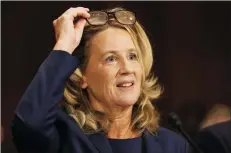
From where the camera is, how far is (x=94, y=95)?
1678 millimetres

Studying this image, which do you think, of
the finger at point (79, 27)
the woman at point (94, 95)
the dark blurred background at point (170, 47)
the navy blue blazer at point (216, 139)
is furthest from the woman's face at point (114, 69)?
the dark blurred background at point (170, 47)

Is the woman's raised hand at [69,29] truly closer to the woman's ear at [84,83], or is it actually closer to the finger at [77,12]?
the finger at [77,12]

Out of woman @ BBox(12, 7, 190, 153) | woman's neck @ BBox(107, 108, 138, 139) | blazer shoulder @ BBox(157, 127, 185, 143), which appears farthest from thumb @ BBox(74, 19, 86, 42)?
blazer shoulder @ BBox(157, 127, 185, 143)

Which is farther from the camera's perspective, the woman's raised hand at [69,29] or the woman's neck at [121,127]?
the woman's neck at [121,127]

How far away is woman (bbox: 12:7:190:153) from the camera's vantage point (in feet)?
4.72

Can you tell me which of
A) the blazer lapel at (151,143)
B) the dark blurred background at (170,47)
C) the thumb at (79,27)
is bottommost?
the dark blurred background at (170,47)

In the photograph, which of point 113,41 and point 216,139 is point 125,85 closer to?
point 113,41

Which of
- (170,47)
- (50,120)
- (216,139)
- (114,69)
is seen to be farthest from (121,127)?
(170,47)

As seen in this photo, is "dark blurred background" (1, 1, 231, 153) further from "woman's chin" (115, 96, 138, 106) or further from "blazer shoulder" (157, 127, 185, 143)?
"woman's chin" (115, 96, 138, 106)

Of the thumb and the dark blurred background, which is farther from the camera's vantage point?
the dark blurred background

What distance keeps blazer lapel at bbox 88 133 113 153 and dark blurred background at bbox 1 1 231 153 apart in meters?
1.80

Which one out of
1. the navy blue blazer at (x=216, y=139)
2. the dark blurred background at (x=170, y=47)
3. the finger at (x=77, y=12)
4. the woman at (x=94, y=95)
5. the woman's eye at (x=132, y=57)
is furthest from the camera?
the dark blurred background at (x=170, y=47)

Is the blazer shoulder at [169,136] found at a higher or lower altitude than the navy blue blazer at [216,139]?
lower

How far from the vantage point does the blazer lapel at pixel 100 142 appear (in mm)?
1543
